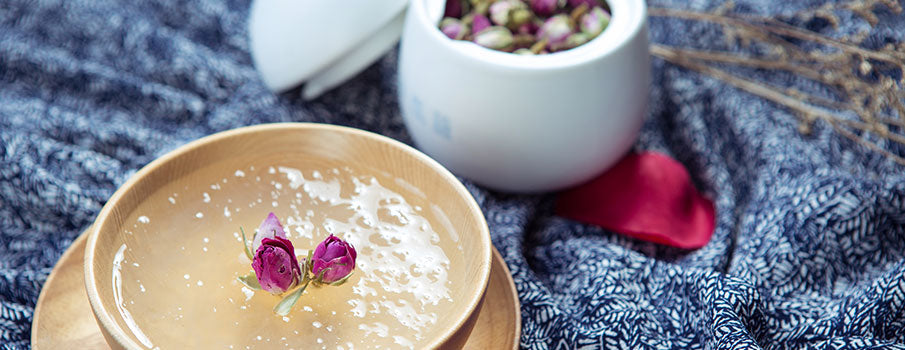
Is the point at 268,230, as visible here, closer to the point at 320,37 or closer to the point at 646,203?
the point at 320,37

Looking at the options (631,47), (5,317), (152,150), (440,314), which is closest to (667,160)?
(631,47)

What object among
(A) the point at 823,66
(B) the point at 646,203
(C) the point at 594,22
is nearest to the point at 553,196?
(B) the point at 646,203

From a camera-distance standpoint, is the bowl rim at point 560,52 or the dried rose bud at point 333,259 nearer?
the dried rose bud at point 333,259

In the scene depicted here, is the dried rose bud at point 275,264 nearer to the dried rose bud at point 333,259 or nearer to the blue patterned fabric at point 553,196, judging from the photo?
the dried rose bud at point 333,259

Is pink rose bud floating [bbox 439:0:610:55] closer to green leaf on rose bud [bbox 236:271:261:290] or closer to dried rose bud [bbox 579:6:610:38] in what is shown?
dried rose bud [bbox 579:6:610:38]

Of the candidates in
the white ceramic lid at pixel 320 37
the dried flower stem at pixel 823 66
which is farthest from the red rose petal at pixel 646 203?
the white ceramic lid at pixel 320 37

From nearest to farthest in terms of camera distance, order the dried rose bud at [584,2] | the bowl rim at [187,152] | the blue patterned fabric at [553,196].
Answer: the bowl rim at [187,152]
the blue patterned fabric at [553,196]
the dried rose bud at [584,2]

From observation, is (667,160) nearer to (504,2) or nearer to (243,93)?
(504,2)
